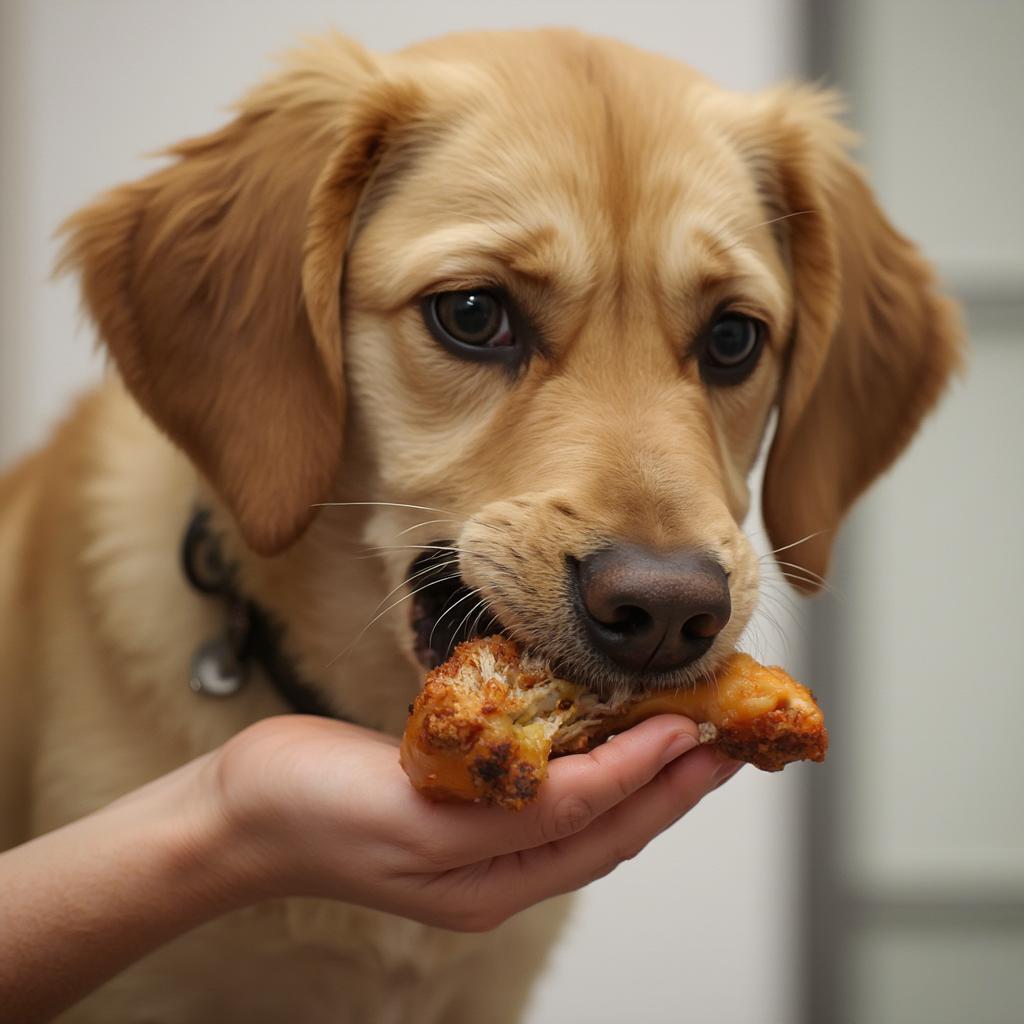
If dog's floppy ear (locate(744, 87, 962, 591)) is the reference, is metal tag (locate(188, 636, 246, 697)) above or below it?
below

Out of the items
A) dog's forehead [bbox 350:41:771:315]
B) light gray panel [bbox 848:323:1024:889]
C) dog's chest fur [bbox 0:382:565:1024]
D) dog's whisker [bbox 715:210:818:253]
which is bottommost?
light gray panel [bbox 848:323:1024:889]

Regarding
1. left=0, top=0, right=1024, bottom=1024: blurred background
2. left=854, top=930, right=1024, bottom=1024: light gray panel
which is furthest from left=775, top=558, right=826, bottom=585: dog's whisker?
left=854, top=930, right=1024, bottom=1024: light gray panel

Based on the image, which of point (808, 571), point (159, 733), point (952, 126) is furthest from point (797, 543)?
point (952, 126)

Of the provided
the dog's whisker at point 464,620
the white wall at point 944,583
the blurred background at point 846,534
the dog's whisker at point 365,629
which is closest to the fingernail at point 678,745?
the dog's whisker at point 464,620

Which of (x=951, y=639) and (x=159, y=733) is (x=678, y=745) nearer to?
(x=159, y=733)

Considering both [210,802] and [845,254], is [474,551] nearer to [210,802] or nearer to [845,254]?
[210,802]

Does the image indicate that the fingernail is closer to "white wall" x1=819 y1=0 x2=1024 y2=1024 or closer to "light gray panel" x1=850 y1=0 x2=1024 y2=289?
"white wall" x1=819 y1=0 x2=1024 y2=1024

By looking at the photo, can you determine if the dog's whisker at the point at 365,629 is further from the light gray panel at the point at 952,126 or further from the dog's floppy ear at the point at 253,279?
the light gray panel at the point at 952,126

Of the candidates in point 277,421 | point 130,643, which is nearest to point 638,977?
point 130,643
